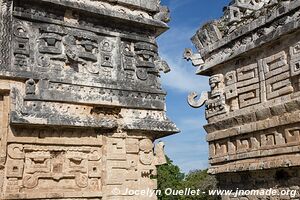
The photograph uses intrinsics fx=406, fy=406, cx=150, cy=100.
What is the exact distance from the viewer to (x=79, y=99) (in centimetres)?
583

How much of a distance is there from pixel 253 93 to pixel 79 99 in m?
3.62

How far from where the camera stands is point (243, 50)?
26.0 feet

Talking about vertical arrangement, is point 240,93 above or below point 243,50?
below

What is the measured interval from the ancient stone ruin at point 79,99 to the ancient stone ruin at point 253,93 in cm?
192

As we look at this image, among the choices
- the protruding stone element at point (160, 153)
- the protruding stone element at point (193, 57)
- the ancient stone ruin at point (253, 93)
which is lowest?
the protruding stone element at point (160, 153)

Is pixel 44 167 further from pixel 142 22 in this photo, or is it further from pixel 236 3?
pixel 236 3

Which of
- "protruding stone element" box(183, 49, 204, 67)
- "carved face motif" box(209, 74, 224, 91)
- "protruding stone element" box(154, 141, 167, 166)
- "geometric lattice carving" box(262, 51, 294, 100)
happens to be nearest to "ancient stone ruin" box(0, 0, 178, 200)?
"protruding stone element" box(154, 141, 167, 166)

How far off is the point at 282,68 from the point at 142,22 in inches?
104

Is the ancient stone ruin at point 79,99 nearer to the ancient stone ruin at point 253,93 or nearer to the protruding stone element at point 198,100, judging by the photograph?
the ancient stone ruin at point 253,93

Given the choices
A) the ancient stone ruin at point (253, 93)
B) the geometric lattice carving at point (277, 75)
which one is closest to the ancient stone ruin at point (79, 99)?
the ancient stone ruin at point (253, 93)

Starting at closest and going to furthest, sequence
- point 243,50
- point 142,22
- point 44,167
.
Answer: point 44,167, point 142,22, point 243,50

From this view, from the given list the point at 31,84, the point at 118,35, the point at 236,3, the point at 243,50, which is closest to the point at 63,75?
the point at 31,84

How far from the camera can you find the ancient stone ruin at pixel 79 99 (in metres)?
5.36

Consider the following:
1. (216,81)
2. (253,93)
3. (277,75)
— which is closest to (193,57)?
(216,81)
